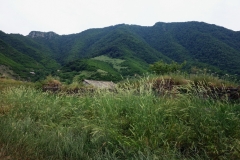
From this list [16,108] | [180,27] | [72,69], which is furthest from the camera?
[180,27]

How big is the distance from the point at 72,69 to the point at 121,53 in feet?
83.4

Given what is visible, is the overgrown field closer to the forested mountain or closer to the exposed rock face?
the forested mountain

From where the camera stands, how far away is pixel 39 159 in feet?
9.50

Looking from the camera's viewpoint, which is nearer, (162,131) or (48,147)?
(48,147)

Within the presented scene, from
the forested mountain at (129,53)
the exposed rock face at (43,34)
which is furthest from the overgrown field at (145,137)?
the exposed rock face at (43,34)

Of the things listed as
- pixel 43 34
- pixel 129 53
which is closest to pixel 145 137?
pixel 129 53

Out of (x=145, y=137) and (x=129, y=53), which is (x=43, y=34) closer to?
(x=129, y=53)

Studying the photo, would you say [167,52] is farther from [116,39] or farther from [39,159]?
[39,159]

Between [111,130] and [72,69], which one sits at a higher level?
[111,130]

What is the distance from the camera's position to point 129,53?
8281cm

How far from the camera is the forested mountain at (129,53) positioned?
58.8 m

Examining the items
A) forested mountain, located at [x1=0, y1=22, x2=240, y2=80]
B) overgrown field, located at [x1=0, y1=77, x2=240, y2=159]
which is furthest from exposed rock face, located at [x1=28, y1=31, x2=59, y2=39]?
overgrown field, located at [x1=0, y1=77, x2=240, y2=159]

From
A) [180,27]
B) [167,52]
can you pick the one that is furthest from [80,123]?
[180,27]

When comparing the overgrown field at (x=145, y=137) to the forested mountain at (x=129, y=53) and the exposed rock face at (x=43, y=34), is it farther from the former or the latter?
the exposed rock face at (x=43, y=34)
